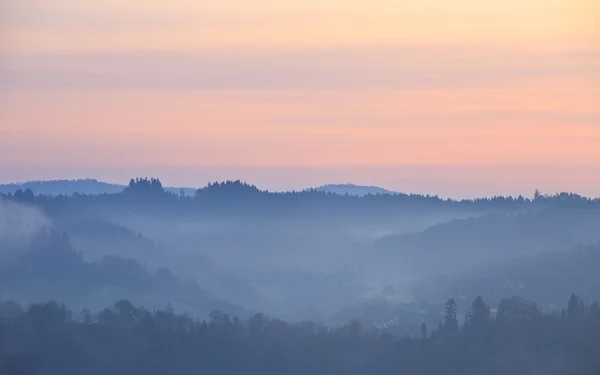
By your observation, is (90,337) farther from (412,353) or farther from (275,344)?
(412,353)

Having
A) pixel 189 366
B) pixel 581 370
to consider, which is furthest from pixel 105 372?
pixel 581 370

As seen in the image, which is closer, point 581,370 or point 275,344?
point 581,370

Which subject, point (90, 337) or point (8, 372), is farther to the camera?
point (90, 337)

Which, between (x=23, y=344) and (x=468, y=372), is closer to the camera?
(x=468, y=372)

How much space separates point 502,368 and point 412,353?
1131 centimetres

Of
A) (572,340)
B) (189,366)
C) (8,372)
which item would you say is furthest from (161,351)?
(572,340)

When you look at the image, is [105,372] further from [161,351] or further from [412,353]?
[412,353]

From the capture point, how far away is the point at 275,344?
19488 centimetres

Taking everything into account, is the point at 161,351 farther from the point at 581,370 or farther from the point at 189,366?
the point at 581,370

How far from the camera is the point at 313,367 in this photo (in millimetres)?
185375

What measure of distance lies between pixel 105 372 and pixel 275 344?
73.6ft

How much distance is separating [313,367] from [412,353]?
12492 millimetres

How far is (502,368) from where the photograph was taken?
184375mm

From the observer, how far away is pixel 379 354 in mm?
190375
